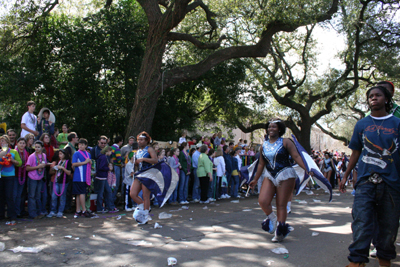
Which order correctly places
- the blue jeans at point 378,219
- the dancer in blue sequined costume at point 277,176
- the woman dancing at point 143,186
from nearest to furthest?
the blue jeans at point 378,219
the dancer in blue sequined costume at point 277,176
the woman dancing at point 143,186

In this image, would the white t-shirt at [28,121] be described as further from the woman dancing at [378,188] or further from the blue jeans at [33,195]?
the woman dancing at [378,188]

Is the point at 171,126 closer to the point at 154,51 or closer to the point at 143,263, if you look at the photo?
the point at 154,51

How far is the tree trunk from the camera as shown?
13070 millimetres

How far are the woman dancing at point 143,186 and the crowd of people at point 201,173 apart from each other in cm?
2

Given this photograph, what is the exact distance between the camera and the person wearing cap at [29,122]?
371 inches

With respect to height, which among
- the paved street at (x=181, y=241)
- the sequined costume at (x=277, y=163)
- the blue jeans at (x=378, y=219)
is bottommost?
the paved street at (x=181, y=241)

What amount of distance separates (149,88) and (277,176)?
8.41 meters

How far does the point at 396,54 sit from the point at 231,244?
21.7m

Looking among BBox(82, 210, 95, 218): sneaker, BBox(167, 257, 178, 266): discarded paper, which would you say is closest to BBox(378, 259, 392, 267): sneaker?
BBox(167, 257, 178, 266): discarded paper

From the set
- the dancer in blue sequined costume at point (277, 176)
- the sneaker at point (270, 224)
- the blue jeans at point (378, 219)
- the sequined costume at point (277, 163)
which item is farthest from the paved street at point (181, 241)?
the sequined costume at point (277, 163)

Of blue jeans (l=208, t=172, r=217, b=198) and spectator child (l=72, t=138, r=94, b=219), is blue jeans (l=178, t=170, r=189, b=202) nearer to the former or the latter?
blue jeans (l=208, t=172, r=217, b=198)

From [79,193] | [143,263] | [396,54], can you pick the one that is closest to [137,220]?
[79,193]

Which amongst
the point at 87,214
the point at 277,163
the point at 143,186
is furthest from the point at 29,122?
the point at 277,163

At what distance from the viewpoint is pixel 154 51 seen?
13508 mm
